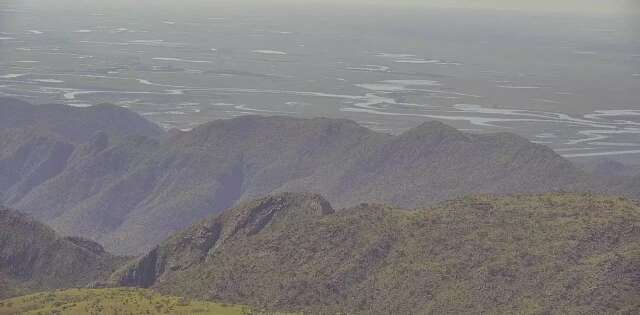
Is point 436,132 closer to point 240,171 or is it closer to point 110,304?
point 240,171

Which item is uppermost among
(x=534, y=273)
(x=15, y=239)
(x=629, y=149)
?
(x=534, y=273)

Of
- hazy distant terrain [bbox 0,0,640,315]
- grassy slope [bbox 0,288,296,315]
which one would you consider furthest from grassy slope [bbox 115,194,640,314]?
grassy slope [bbox 0,288,296,315]

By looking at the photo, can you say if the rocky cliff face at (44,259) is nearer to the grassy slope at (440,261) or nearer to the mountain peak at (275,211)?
the grassy slope at (440,261)

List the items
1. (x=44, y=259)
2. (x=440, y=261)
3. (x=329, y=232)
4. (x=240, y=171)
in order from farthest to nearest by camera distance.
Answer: (x=240, y=171)
(x=44, y=259)
(x=329, y=232)
(x=440, y=261)

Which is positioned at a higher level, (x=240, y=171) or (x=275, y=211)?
(x=275, y=211)

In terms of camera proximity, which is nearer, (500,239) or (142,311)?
(142,311)

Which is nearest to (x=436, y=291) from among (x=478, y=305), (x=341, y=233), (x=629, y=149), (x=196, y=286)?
(x=478, y=305)

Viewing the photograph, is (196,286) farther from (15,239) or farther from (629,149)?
(629,149)

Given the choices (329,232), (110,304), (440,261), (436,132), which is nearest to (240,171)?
(436,132)
